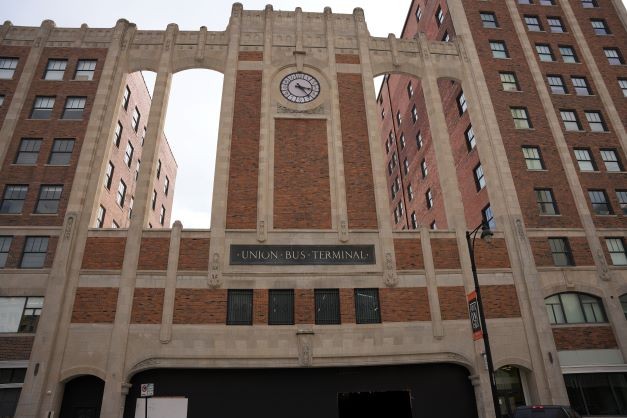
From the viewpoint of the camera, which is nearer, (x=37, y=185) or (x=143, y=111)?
(x=37, y=185)

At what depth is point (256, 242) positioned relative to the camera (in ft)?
80.2

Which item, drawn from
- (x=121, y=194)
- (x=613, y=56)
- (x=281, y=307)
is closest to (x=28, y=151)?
(x=121, y=194)

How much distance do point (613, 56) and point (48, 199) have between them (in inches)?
1702

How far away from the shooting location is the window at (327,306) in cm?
2314

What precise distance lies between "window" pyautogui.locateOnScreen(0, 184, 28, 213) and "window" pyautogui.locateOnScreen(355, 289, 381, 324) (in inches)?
815

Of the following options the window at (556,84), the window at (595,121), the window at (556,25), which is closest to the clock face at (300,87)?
the window at (556,84)

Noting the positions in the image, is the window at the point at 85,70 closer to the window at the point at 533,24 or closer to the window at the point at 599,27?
the window at the point at 533,24

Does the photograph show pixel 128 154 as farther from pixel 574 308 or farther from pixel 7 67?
pixel 574 308

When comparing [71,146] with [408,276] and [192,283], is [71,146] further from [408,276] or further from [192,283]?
[408,276]

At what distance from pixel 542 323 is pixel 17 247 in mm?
29866

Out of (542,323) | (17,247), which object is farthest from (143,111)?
(542,323)

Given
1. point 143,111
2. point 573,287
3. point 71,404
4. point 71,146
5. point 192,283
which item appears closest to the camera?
point 71,404

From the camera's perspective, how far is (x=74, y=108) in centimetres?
2880

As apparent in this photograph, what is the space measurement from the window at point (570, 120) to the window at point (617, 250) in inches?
340
